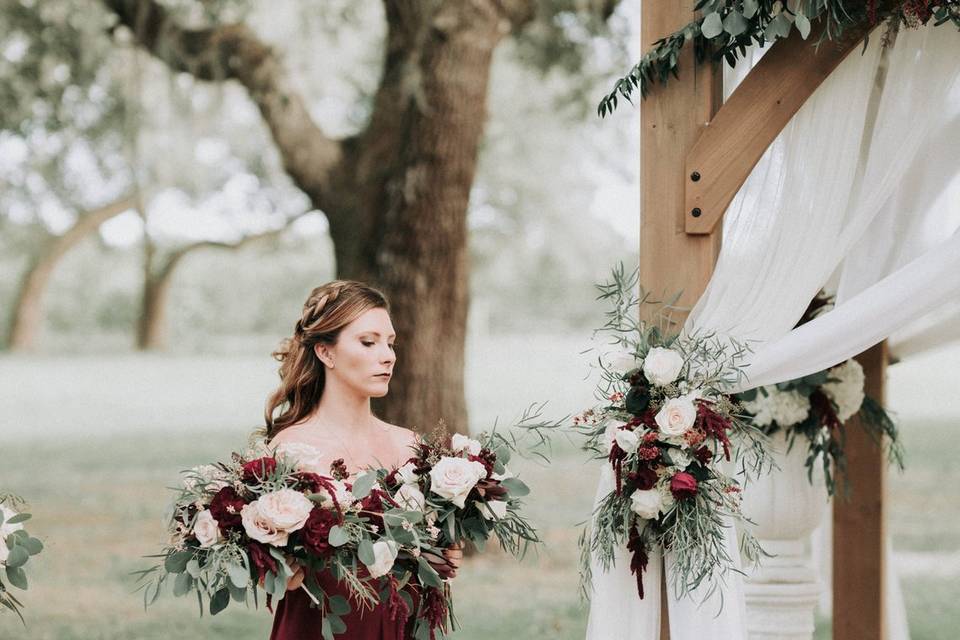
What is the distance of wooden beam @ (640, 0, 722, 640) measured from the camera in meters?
3.82

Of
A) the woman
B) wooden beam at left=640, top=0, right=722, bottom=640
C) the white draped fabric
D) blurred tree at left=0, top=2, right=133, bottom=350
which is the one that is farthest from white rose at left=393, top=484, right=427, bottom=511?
blurred tree at left=0, top=2, right=133, bottom=350

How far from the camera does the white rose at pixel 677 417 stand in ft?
11.7

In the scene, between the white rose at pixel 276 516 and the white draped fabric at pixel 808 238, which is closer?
the white rose at pixel 276 516

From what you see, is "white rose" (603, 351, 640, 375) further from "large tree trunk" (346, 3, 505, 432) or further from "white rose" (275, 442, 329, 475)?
"large tree trunk" (346, 3, 505, 432)

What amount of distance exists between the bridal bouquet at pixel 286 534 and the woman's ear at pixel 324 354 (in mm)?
406

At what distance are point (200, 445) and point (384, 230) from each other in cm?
945

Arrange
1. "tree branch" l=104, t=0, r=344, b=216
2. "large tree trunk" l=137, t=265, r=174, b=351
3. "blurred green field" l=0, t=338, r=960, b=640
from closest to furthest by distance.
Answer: "blurred green field" l=0, t=338, r=960, b=640, "tree branch" l=104, t=0, r=344, b=216, "large tree trunk" l=137, t=265, r=174, b=351

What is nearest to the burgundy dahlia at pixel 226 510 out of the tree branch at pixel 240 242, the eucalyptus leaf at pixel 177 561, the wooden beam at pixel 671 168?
the eucalyptus leaf at pixel 177 561

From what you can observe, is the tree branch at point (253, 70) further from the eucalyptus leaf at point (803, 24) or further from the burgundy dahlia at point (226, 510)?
the burgundy dahlia at point (226, 510)

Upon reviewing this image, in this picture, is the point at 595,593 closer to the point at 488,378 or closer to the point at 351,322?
the point at 351,322

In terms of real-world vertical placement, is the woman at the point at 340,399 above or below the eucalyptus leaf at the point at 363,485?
above

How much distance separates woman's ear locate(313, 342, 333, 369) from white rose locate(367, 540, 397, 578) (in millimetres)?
634

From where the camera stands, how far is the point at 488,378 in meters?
21.8

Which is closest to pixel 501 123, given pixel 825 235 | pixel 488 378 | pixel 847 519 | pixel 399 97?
pixel 399 97
